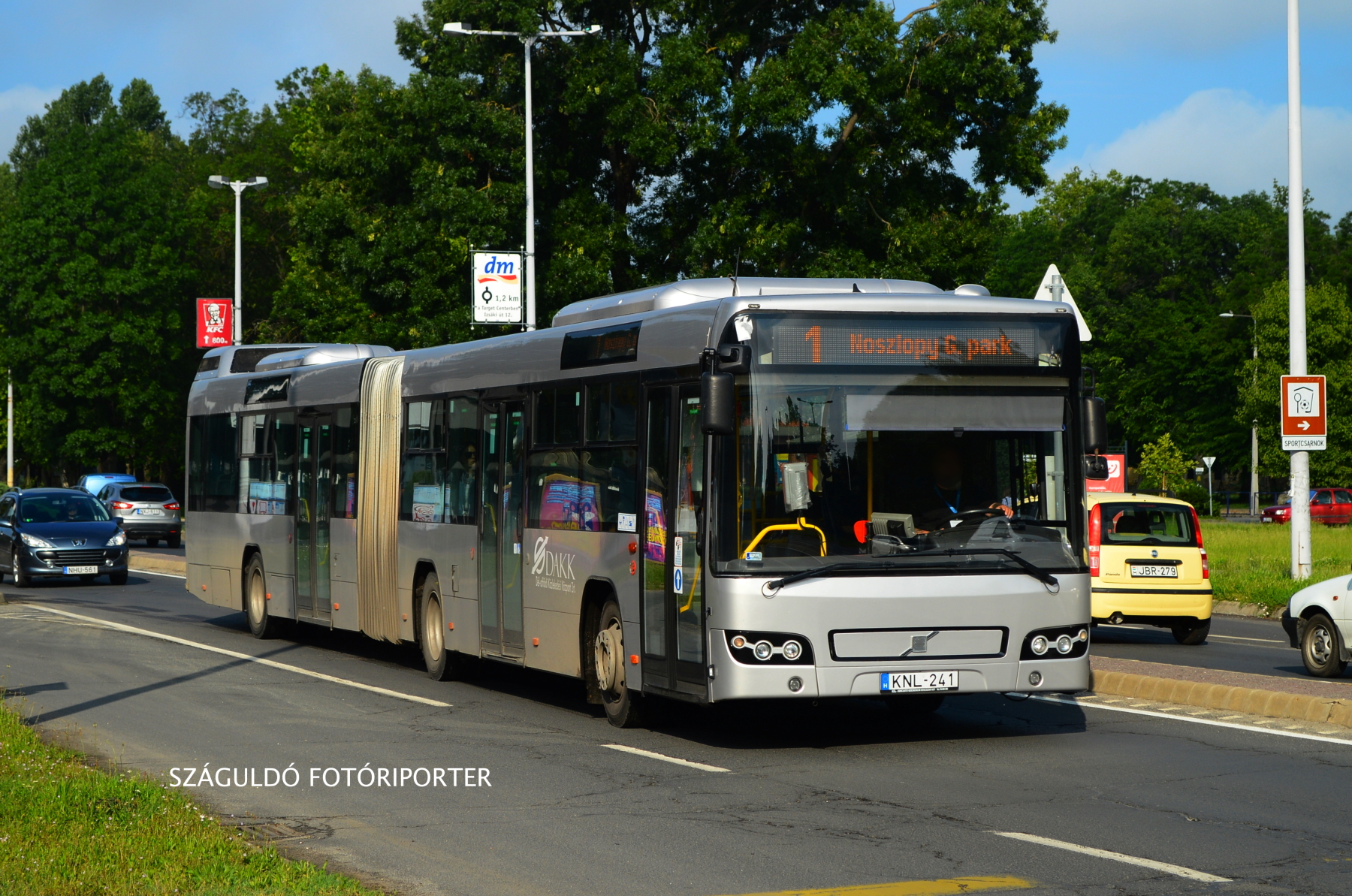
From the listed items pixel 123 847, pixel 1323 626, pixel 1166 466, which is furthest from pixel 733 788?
pixel 1166 466

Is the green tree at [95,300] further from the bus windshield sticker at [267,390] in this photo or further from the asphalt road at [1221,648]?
the asphalt road at [1221,648]

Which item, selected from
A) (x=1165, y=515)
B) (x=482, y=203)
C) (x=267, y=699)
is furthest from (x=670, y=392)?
(x=482, y=203)

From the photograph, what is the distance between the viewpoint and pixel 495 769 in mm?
10586

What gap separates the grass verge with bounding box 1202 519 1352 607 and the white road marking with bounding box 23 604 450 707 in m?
14.8

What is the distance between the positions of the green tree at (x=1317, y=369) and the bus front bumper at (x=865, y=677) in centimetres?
6172

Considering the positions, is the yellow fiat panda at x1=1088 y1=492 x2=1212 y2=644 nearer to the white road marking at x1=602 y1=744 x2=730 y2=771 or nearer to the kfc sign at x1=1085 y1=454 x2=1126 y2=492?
the kfc sign at x1=1085 y1=454 x2=1126 y2=492

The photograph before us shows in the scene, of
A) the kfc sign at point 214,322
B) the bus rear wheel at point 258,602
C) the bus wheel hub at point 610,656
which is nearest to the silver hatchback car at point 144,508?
the kfc sign at point 214,322

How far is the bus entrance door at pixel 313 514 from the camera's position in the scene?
19.0 metres

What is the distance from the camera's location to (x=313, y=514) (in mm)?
19328

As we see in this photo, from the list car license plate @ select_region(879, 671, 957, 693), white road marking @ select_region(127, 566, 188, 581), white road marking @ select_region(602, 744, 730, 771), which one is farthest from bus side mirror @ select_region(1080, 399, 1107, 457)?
white road marking @ select_region(127, 566, 188, 581)

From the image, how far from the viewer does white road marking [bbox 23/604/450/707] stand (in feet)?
48.4

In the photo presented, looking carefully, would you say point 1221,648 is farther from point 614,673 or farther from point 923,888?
point 923,888

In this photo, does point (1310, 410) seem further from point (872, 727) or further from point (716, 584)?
point (716, 584)

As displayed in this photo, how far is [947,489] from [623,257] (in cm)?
2668
